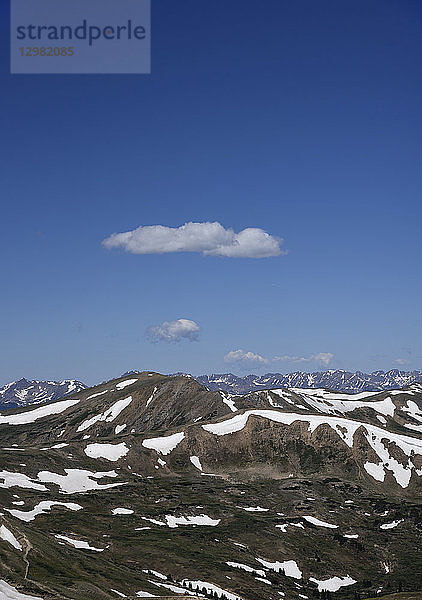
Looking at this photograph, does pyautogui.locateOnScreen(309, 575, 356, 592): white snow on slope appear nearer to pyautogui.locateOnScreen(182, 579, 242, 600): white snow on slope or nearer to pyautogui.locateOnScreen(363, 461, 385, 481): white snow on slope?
pyautogui.locateOnScreen(182, 579, 242, 600): white snow on slope

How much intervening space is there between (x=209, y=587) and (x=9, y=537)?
1256 inches

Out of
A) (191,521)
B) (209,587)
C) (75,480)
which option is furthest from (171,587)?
(75,480)

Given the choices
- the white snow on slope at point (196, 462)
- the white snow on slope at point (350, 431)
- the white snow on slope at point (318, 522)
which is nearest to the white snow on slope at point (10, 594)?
the white snow on slope at point (318, 522)

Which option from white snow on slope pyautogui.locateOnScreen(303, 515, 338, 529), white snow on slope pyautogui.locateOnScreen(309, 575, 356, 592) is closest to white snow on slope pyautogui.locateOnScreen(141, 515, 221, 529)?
white snow on slope pyautogui.locateOnScreen(303, 515, 338, 529)

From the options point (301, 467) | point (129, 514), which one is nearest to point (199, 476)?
point (301, 467)

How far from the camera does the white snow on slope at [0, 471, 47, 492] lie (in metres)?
140

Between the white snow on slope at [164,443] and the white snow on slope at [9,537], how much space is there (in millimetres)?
109044

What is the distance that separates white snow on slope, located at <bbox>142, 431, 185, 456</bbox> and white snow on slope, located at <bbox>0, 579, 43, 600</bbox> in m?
126

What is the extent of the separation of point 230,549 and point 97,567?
3855 centimetres

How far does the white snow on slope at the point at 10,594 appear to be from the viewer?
174 feet

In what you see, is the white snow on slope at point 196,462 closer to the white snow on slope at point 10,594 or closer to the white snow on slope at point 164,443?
the white snow on slope at point 164,443

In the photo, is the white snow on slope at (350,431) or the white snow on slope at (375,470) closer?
the white snow on slope at (375,470)

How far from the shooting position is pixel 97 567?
79875 millimetres

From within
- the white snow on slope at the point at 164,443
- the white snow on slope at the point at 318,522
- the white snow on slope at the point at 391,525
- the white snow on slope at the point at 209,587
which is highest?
the white snow on slope at the point at 209,587
